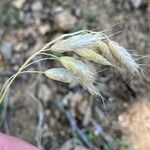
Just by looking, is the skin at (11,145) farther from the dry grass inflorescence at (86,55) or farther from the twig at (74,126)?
the twig at (74,126)

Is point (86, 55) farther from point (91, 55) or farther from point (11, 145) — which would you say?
point (11, 145)

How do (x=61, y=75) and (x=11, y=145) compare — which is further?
(x=11, y=145)

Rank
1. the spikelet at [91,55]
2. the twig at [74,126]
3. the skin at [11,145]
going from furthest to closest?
the twig at [74,126]
the skin at [11,145]
the spikelet at [91,55]

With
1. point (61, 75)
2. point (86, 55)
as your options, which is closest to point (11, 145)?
point (61, 75)

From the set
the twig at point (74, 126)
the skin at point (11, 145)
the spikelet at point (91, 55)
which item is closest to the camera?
the spikelet at point (91, 55)

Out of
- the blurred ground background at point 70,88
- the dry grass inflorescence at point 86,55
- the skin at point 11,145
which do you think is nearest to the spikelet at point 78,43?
the dry grass inflorescence at point 86,55

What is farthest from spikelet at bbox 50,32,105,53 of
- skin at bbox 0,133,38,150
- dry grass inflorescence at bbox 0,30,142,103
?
skin at bbox 0,133,38,150

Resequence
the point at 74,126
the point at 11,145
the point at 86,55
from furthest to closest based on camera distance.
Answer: the point at 74,126, the point at 11,145, the point at 86,55

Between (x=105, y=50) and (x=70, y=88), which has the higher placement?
(x=105, y=50)

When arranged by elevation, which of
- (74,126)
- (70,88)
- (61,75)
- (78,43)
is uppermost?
(78,43)
